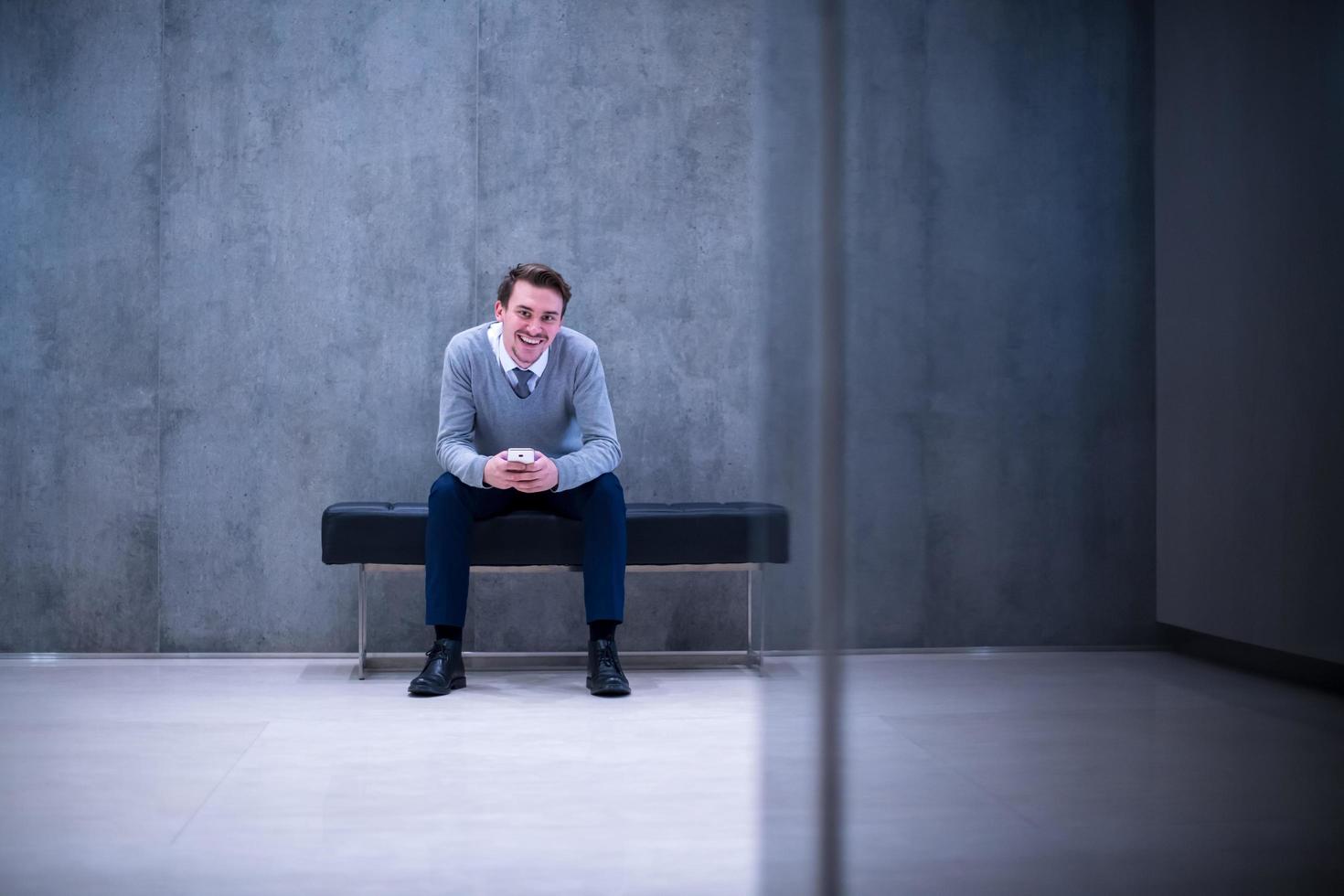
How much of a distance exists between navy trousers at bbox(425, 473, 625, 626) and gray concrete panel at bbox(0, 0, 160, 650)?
3.55 ft

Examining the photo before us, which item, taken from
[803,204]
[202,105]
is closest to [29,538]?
[202,105]

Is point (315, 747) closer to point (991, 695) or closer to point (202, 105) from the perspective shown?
point (991, 695)

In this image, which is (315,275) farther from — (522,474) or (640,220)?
(522,474)

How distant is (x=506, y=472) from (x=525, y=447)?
0.19 m

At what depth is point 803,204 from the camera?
61cm

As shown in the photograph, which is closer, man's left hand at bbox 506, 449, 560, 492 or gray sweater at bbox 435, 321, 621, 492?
man's left hand at bbox 506, 449, 560, 492

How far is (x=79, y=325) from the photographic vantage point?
10.7ft

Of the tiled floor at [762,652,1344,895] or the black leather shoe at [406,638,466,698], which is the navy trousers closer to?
the black leather shoe at [406,638,466,698]

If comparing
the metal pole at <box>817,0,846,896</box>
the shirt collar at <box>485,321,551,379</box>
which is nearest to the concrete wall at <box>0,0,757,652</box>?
the shirt collar at <box>485,321,551,379</box>

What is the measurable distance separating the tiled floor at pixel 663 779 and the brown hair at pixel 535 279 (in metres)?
0.96

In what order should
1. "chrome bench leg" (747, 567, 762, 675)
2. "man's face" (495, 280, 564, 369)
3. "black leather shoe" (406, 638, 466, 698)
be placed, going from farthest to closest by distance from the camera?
"chrome bench leg" (747, 567, 762, 675) < "man's face" (495, 280, 564, 369) < "black leather shoe" (406, 638, 466, 698)

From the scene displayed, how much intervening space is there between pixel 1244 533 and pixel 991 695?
14 cm

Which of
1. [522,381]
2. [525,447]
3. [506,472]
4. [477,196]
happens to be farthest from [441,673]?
[477,196]

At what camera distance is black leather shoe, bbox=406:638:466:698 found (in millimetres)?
2572
